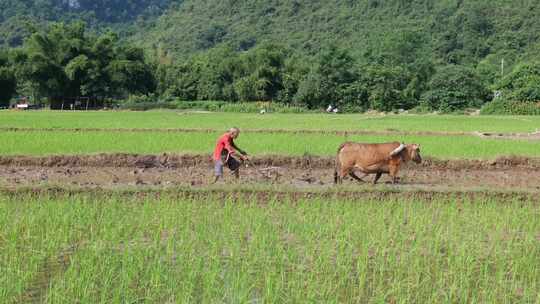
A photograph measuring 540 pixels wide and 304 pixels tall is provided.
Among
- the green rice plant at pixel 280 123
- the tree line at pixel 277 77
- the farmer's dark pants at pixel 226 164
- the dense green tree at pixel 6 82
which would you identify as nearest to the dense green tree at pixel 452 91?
the tree line at pixel 277 77

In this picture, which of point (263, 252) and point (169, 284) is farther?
point (263, 252)

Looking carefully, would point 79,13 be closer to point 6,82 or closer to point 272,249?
point 6,82

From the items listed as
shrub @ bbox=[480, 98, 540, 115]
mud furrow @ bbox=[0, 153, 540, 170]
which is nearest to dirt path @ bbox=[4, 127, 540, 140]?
mud furrow @ bbox=[0, 153, 540, 170]

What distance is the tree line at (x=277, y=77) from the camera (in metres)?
40.5

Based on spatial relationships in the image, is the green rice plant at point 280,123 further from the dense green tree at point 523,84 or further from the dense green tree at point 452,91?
the dense green tree at point 452,91

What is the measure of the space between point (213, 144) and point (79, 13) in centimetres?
9638

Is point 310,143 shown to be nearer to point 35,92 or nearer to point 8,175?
point 8,175

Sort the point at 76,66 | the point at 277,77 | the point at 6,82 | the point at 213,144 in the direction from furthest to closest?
the point at 277,77
the point at 6,82
the point at 76,66
the point at 213,144

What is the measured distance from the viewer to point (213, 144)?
14133 millimetres

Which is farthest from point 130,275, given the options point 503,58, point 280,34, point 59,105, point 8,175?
point 280,34

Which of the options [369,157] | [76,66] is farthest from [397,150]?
[76,66]

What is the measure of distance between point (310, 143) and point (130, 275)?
9814 millimetres

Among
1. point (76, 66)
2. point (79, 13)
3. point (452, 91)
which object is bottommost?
point (452, 91)

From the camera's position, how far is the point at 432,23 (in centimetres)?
6378
